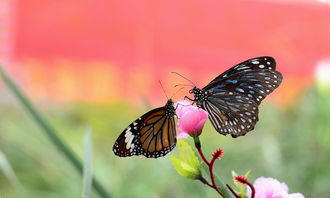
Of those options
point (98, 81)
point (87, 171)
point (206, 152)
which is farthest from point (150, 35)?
point (87, 171)

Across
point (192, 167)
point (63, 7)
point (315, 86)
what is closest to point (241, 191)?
point (192, 167)

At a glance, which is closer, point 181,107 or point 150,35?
point 181,107

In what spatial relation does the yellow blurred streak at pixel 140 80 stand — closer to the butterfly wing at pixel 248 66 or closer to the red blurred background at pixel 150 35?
the red blurred background at pixel 150 35

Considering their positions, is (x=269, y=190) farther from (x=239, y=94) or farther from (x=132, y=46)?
(x=132, y=46)

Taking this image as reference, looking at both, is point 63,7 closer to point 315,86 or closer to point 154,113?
point 315,86

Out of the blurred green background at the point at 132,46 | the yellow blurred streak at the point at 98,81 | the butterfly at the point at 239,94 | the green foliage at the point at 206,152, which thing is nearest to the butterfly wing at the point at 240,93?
the butterfly at the point at 239,94

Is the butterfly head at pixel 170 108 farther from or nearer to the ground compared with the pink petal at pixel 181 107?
farther from the ground
